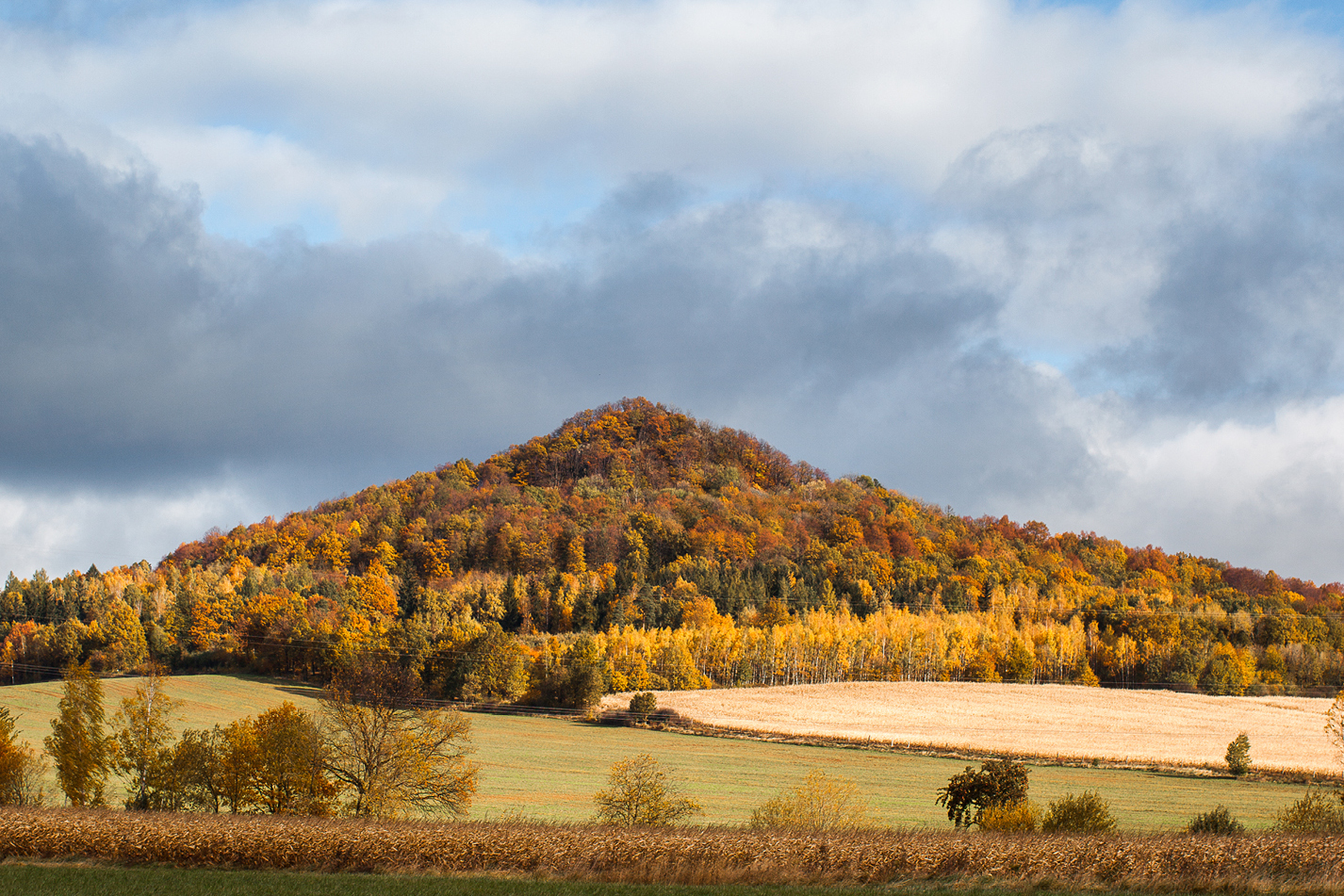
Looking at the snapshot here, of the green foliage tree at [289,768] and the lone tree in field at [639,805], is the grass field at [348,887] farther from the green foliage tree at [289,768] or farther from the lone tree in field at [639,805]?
the green foliage tree at [289,768]

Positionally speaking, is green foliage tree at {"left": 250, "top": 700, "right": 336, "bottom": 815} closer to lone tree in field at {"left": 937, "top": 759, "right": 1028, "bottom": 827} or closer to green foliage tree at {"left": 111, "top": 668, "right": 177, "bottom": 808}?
green foliage tree at {"left": 111, "top": 668, "right": 177, "bottom": 808}

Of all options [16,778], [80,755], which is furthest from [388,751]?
[16,778]

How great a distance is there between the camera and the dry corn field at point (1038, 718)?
83625 mm

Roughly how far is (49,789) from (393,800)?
23.4m

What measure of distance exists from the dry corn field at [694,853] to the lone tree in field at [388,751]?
11.9m

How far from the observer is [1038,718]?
104m

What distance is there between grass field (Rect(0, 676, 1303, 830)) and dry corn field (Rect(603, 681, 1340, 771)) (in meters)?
8.46

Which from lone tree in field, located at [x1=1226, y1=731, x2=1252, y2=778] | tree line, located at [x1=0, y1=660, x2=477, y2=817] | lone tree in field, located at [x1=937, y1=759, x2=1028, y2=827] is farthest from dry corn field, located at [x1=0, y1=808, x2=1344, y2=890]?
lone tree in field, located at [x1=1226, y1=731, x2=1252, y2=778]

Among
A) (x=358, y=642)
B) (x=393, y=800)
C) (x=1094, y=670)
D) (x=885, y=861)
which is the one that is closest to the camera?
(x=885, y=861)

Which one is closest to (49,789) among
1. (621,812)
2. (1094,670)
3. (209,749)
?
(209,749)

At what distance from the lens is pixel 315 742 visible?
1844 inches

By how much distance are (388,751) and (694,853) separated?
1986 centimetres

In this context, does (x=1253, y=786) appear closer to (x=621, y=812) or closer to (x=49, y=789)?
(x=621, y=812)

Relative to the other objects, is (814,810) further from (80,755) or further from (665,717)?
(665,717)
